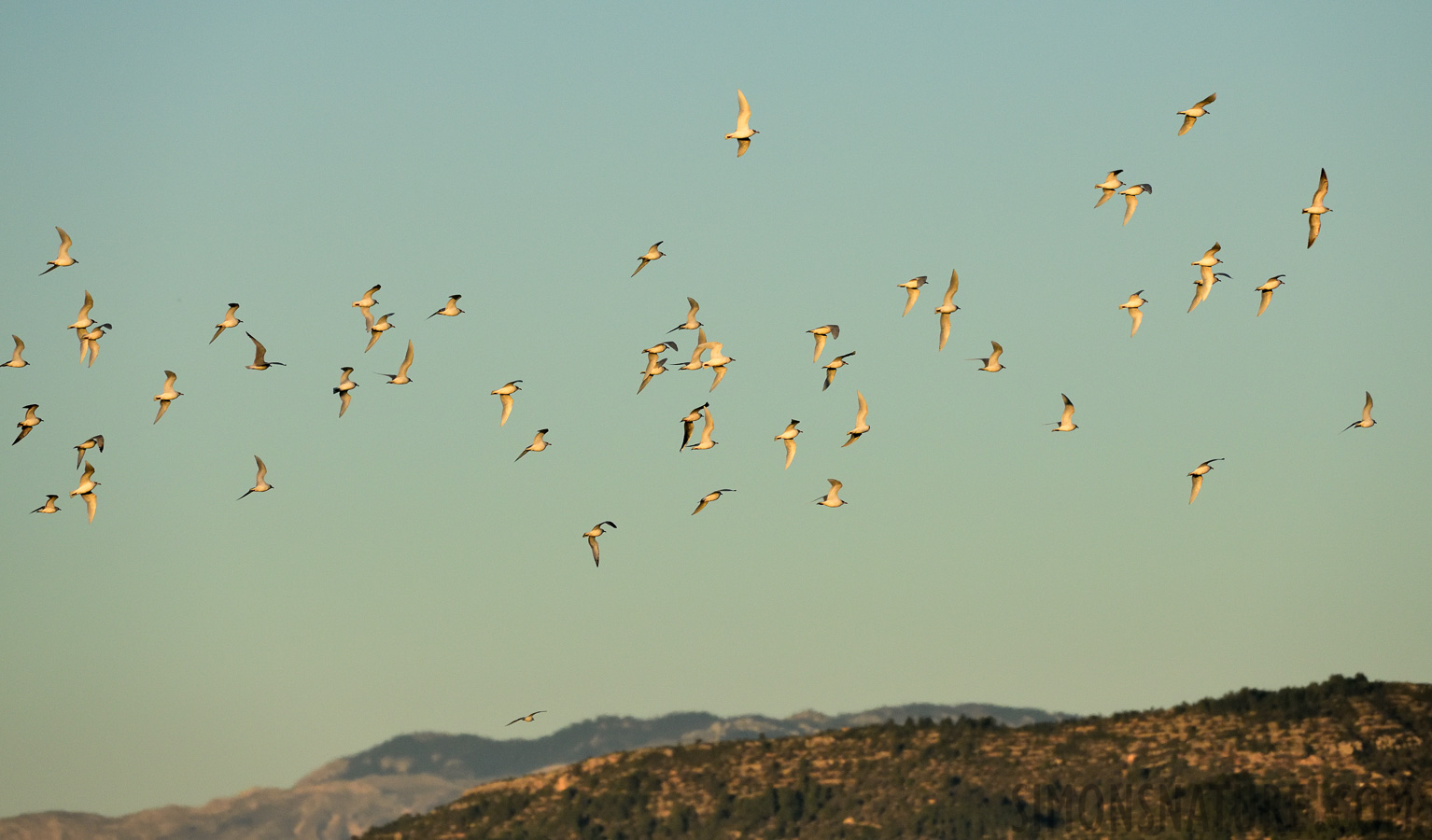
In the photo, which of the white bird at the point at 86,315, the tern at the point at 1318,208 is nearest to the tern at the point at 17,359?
the white bird at the point at 86,315

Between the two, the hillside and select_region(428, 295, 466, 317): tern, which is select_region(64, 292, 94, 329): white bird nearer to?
select_region(428, 295, 466, 317): tern

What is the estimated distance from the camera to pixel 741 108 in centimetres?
8231

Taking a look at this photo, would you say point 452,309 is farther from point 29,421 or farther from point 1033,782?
point 1033,782

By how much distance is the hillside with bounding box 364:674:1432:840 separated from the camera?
131 metres

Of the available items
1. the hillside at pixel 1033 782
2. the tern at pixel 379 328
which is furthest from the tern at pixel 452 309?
the hillside at pixel 1033 782

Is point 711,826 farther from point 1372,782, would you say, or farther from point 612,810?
point 1372,782

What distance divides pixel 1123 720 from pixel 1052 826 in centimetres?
1600

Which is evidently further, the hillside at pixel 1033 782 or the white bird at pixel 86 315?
the hillside at pixel 1033 782

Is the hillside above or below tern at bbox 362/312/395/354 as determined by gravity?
below

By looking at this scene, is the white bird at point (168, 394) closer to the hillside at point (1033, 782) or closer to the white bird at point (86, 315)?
the white bird at point (86, 315)

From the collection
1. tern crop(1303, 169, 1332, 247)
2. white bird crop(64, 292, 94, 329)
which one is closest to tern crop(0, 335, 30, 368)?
white bird crop(64, 292, 94, 329)

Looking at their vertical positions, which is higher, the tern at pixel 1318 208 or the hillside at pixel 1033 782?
the tern at pixel 1318 208

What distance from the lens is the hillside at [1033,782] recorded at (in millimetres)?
131125

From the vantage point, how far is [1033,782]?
149 meters
